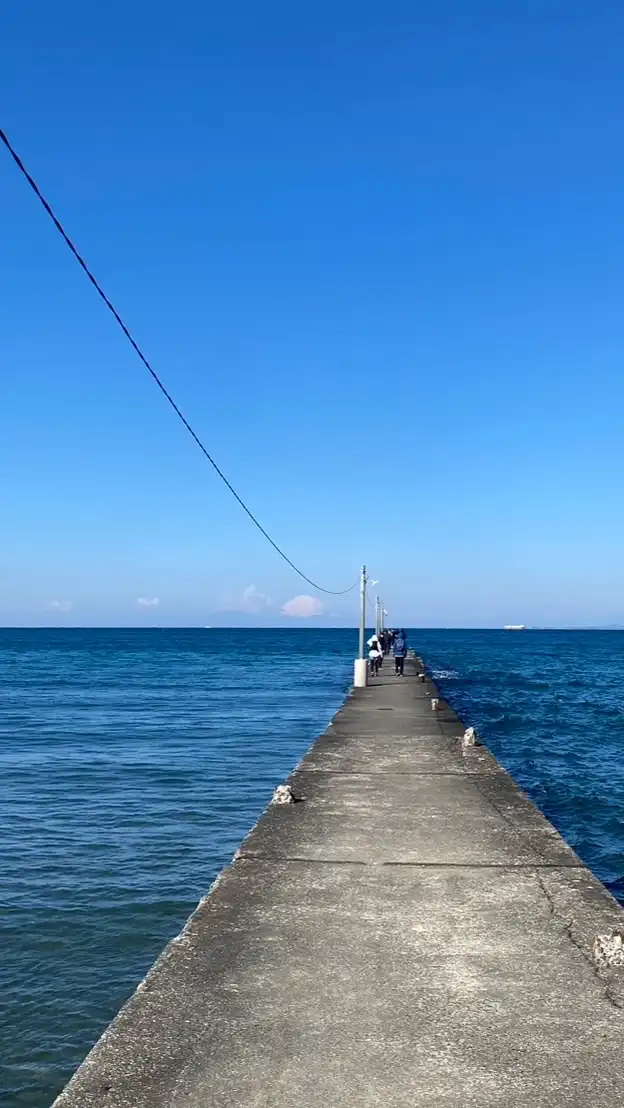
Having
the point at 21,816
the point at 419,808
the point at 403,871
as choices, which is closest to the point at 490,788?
the point at 419,808

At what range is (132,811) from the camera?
1355 cm

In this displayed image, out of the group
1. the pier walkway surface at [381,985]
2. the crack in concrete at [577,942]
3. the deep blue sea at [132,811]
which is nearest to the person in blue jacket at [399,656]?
the deep blue sea at [132,811]

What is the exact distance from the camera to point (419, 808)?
32.7 ft

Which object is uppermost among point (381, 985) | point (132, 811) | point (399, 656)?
point (399, 656)

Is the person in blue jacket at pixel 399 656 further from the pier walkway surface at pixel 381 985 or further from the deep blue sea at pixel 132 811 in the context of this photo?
the pier walkway surface at pixel 381 985

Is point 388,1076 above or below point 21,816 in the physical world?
above

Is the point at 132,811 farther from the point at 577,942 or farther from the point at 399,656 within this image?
the point at 399,656

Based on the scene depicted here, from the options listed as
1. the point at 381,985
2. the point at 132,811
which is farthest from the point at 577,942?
the point at 132,811

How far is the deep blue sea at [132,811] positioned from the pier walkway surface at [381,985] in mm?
1282

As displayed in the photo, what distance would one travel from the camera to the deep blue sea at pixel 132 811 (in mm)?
7012

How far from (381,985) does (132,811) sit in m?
9.17

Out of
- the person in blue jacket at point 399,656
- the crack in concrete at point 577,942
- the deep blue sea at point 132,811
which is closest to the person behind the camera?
the crack in concrete at point 577,942

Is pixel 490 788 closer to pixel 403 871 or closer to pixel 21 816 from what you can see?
pixel 403 871

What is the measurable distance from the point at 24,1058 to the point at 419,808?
516 cm
